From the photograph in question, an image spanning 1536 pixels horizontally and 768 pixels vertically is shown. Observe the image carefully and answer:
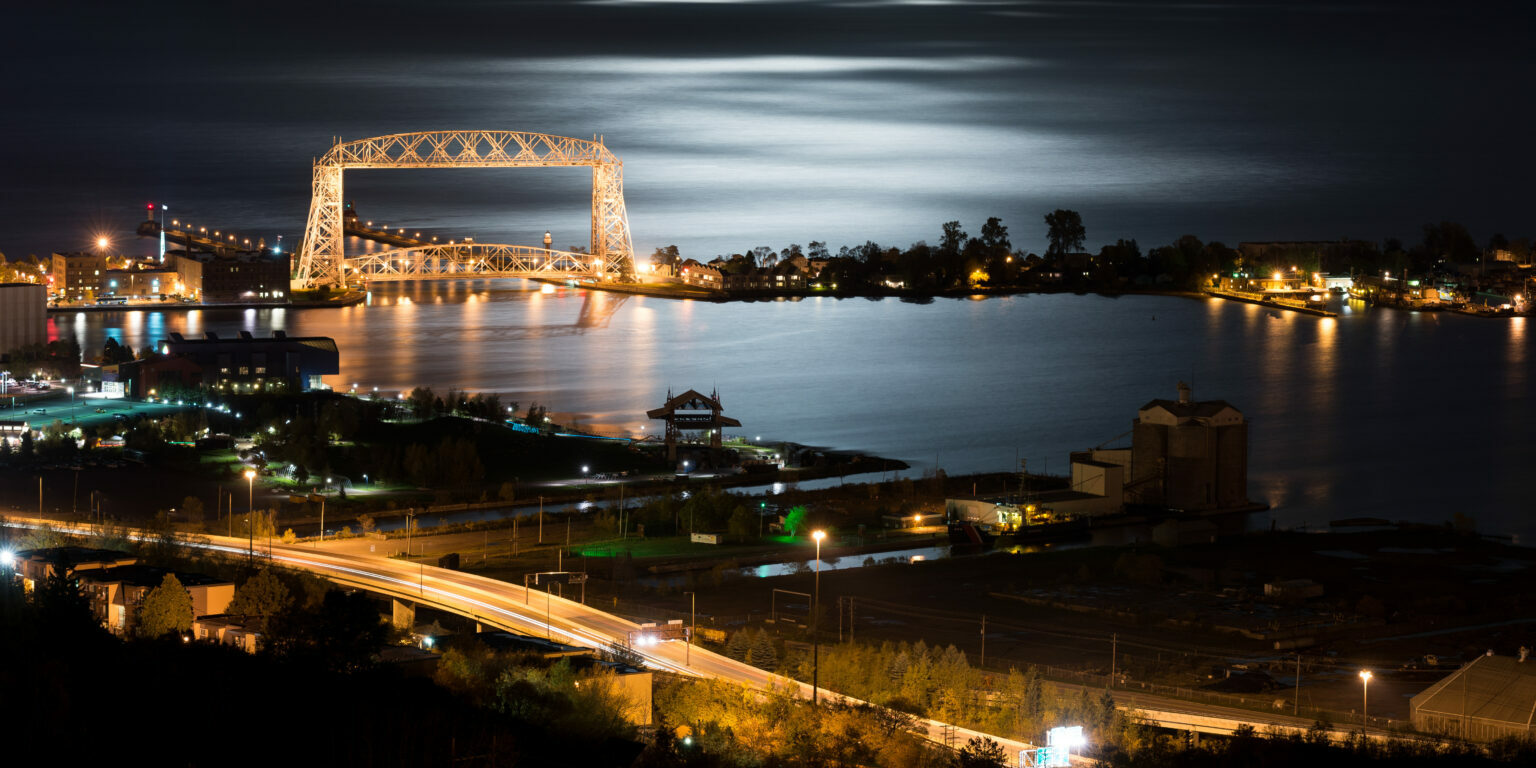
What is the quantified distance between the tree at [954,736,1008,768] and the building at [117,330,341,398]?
29.8 feet

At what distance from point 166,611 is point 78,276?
2228 centimetres

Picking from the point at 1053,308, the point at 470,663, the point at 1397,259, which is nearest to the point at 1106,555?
the point at 470,663

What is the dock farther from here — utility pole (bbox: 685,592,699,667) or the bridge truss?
utility pole (bbox: 685,592,699,667)

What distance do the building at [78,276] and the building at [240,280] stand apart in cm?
142

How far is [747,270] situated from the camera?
95.8 ft

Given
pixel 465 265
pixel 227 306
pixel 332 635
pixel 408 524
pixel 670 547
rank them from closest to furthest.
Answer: pixel 332 635 → pixel 670 547 → pixel 408 524 → pixel 227 306 → pixel 465 265

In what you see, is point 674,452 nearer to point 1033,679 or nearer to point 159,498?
point 159,498

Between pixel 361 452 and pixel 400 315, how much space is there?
12372 millimetres

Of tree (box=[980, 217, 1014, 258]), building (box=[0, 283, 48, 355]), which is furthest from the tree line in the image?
building (box=[0, 283, 48, 355])

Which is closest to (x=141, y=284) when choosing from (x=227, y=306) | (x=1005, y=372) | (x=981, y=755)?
(x=227, y=306)

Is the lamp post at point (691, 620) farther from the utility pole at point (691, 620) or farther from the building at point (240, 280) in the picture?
the building at point (240, 280)

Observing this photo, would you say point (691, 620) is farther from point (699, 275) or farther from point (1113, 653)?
point (699, 275)

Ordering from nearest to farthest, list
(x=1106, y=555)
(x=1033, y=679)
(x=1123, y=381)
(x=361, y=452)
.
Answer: (x=1033, y=679) < (x=1106, y=555) < (x=361, y=452) < (x=1123, y=381)

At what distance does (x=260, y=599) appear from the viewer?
5.84m
